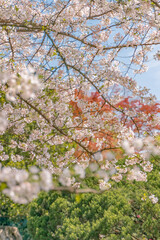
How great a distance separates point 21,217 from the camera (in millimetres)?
7438

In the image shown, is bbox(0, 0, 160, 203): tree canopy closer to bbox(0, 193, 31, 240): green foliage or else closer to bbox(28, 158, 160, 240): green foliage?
bbox(28, 158, 160, 240): green foliage

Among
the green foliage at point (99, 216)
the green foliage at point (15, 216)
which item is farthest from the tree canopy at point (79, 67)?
the green foliage at point (15, 216)

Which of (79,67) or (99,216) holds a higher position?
(79,67)

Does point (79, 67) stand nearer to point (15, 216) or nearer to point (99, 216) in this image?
point (99, 216)

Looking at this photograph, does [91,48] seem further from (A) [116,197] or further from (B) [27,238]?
(B) [27,238]

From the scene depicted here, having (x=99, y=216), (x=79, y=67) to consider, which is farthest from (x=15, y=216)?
(x=79, y=67)

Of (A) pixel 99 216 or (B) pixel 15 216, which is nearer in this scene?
(A) pixel 99 216

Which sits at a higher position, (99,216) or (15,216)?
(15,216)

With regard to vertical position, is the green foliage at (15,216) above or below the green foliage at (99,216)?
above

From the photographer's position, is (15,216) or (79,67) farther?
(15,216)

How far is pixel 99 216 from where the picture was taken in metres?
4.82

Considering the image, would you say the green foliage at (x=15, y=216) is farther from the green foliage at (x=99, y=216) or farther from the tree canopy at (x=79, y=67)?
the tree canopy at (x=79, y=67)

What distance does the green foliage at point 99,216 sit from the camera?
439 centimetres

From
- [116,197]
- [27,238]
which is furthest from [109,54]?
[27,238]
